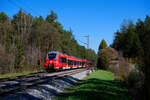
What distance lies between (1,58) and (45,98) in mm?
15328

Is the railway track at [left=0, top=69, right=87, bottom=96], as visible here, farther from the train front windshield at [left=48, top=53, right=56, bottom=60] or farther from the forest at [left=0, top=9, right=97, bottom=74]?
the train front windshield at [left=48, top=53, right=56, bottom=60]

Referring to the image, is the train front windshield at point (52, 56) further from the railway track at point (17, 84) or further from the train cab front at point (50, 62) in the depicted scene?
the railway track at point (17, 84)

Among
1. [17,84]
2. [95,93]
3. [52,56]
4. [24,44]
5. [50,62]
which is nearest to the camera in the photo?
[95,93]

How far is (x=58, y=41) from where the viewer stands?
4016 centimetres

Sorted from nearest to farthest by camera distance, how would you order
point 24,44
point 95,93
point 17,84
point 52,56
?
point 95,93, point 17,84, point 52,56, point 24,44

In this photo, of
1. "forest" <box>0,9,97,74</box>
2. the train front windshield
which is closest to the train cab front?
the train front windshield

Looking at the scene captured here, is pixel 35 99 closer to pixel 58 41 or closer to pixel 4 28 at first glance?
pixel 4 28

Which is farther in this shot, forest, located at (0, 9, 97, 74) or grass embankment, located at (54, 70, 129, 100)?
forest, located at (0, 9, 97, 74)

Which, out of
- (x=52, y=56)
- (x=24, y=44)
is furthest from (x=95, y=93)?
(x=24, y=44)

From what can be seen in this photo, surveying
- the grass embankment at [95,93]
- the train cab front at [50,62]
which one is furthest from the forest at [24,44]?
the grass embankment at [95,93]

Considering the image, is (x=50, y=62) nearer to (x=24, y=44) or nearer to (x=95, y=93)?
(x=24, y=44)

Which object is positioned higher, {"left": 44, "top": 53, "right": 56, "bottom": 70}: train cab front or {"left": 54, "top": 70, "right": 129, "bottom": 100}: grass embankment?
{"left": 44, "top": 53, "right": 56, "bottom": 70}: train cab front

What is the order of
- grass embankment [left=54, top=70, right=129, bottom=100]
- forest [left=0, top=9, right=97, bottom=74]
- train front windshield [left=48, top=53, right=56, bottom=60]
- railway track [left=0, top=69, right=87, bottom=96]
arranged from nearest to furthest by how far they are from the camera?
grass embankment [left=54, top=70, right=129, bottom=100], railway track [left=0, top=69, right=87, bottom=96], forest [left=0, top=9, right=97, bottom=74], train front windshield [left=48, top=53, right=56, bottom=60]

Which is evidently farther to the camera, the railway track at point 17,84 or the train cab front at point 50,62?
the train cab front at point 50,62
